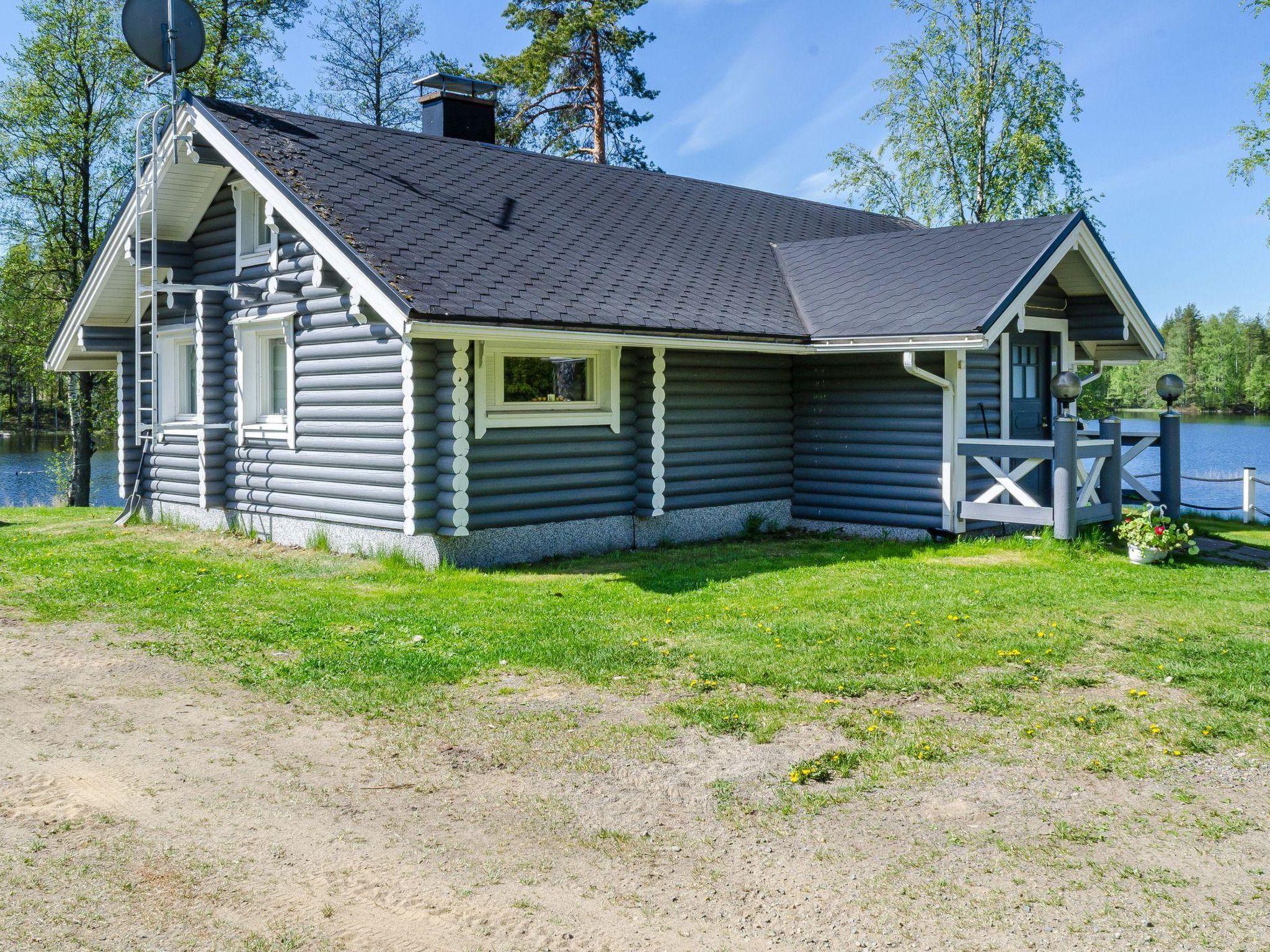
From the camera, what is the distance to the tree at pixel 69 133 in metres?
24.5

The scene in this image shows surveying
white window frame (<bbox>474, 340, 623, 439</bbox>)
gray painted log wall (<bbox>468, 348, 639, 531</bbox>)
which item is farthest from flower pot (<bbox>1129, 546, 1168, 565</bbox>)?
white window frame (<bbox>474, 340, 623, 439</bbox>)

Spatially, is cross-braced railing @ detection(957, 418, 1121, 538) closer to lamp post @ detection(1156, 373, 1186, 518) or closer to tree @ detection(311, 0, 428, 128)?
lamp post @ detection(1156, 373, 1186, 518)

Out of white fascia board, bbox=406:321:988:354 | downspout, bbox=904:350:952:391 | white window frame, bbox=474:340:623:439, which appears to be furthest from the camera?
downspout, bbox=904:350:952:391

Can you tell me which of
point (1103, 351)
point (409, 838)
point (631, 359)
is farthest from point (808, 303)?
point (409, 838)

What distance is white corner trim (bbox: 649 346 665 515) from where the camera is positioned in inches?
493

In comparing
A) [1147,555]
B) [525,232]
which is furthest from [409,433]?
[1147,555]

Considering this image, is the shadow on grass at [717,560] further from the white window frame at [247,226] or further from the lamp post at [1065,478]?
the white window frame at [247,226]

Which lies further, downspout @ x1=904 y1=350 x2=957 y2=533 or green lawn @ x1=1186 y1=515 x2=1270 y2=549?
green lawn @ x1=1186 y1=515 x2=1270 y2=549

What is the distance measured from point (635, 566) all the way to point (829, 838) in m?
6.81

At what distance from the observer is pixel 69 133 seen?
2486cm

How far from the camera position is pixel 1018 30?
25.7 meters

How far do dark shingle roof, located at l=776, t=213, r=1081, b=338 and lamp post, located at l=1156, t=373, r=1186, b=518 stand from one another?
7.68 feet

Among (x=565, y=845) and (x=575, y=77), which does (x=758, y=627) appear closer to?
(x=565, y=845)

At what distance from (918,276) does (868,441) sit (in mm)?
2224
